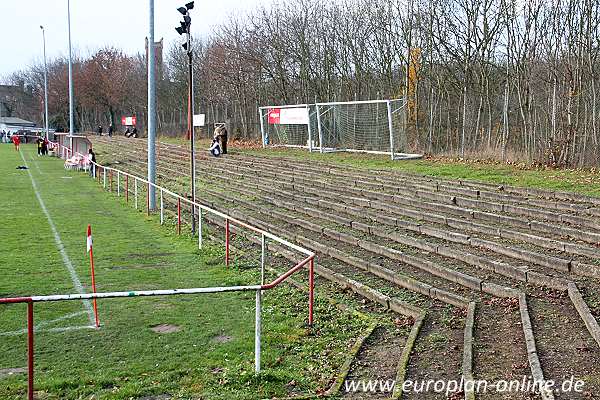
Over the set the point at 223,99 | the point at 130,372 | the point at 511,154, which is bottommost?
the point at 130,372

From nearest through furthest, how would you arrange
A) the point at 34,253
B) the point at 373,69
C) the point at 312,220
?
the point at 34,253, the point at 312,220, the point at 373,69

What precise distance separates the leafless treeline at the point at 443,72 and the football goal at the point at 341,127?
1459 millimetres

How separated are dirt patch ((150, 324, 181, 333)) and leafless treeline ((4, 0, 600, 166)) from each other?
15078 millimetres

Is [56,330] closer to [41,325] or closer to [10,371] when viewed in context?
[41,325]

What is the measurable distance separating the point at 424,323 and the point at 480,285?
1.57 meters

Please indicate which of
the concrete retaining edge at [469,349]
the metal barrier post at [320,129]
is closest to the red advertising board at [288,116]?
the metal barrier post at [320,129]

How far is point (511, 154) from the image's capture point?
2300 centimetres

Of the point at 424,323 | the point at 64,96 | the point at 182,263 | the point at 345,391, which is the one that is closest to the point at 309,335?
the point at 424,323

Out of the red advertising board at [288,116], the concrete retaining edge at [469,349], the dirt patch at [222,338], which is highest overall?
the red advertising board at [288,116]

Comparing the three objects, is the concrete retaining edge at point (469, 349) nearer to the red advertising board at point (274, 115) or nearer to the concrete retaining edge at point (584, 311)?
the concrete retaining edge at point (584, 311)

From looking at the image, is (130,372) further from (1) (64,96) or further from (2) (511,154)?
(1) (64,96)

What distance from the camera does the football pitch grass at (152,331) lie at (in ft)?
22.9

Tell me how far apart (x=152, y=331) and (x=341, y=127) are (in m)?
22.6

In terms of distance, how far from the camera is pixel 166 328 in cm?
929
